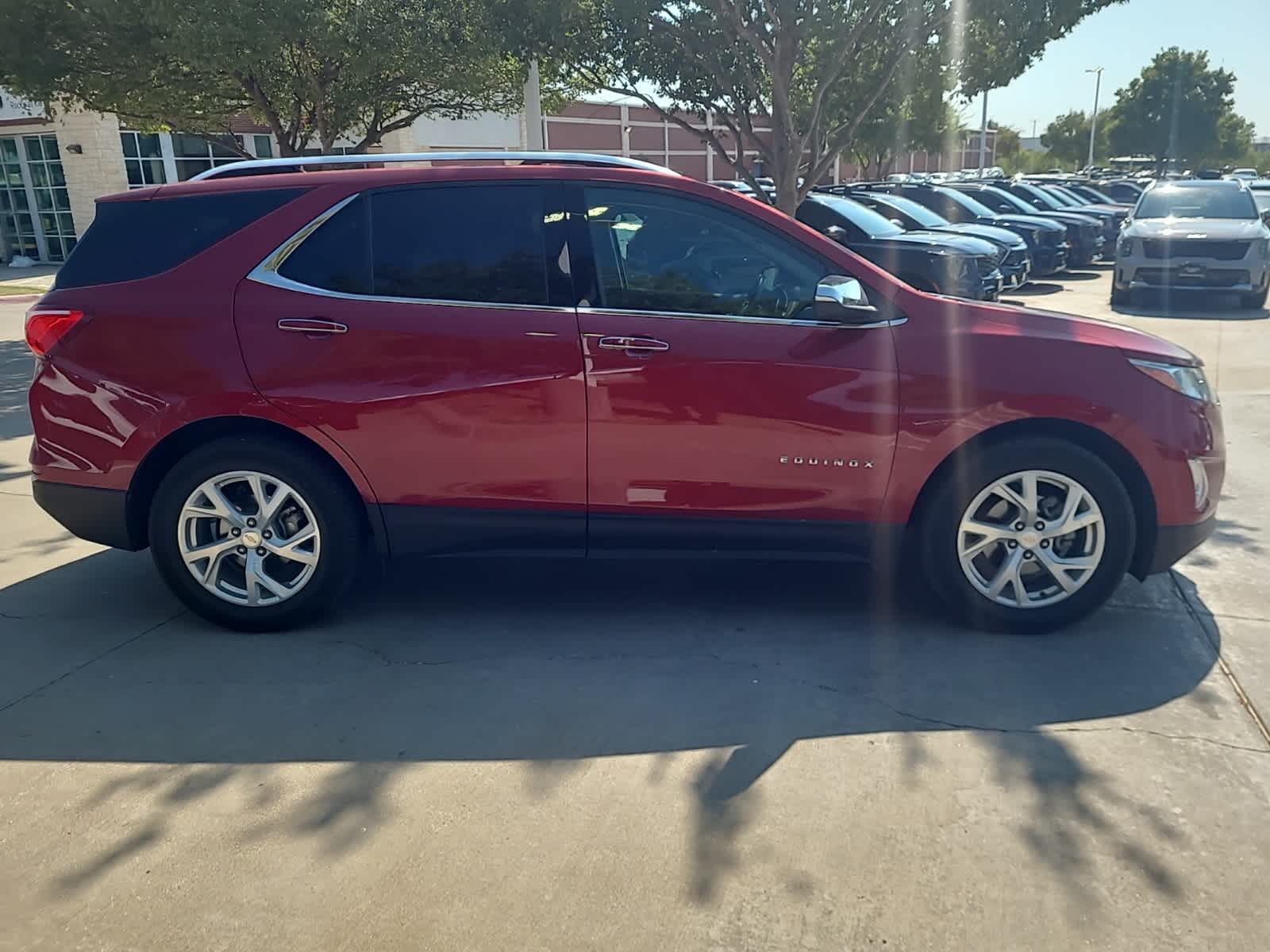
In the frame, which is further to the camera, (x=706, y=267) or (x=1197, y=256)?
(x=1197, y=256)

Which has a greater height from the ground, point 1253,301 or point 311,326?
point 311,326

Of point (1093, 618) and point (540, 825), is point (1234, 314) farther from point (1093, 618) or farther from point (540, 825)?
point (540, 825)

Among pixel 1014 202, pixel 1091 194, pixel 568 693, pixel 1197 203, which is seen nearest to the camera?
pixel 568 693

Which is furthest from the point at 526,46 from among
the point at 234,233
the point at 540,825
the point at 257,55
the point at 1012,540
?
the point at 540,825

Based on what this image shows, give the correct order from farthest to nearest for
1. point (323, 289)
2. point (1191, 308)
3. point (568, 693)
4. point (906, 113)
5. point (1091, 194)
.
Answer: point (906, 113)
point (1091, 194)
point (1191, 308)
point (323, 289)
point (568, 693)

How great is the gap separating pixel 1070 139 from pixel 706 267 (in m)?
78.4

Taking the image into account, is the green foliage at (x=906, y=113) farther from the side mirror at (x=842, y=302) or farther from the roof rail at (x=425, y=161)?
the side mirror at (x=842, y=302)

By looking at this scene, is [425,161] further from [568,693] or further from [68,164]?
[68,164]

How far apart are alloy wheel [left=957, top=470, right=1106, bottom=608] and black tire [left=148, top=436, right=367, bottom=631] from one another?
98.0 inches

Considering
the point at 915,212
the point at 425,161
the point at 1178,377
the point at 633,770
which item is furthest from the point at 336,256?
the point at 915,212

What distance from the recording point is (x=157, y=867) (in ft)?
9.25

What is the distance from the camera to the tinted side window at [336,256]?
164 inches

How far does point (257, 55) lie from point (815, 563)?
1041 cm

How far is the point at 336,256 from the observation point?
13.8 ft
